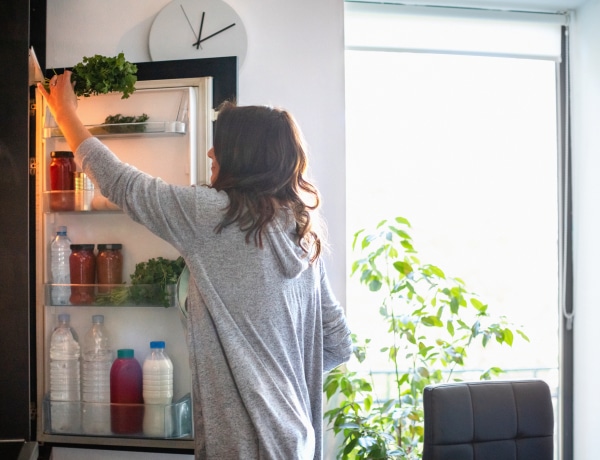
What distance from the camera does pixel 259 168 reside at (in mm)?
1568

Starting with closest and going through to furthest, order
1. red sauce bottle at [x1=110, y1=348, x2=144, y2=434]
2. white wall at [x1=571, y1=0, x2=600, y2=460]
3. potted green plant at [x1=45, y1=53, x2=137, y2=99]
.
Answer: potted green plant at [x1=45, y1=53, x2=137, y2=99] → red sauce bottle at [x1=110, y1=348, x2=144, y2=434] → white wall at [x1=571, y1=0, x2=600, y2=460]

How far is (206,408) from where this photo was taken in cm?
155

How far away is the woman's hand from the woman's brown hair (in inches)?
15.1

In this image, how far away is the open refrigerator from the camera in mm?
2053

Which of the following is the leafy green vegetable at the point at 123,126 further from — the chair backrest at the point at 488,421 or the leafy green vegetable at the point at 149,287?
the chair backrest at the point at 488,421

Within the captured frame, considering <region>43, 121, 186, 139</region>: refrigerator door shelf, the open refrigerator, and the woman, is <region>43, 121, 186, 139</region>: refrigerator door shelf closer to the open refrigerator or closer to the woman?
the open refrigerator

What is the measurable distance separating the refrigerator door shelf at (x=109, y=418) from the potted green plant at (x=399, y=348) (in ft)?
1.85

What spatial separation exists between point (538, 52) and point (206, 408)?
2.05 metres

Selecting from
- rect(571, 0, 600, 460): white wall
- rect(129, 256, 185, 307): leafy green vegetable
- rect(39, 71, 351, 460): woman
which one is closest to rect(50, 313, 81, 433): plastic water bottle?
rect(129, 256, 185, 307): leafy green vegetable

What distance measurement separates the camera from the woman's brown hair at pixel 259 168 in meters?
1.54

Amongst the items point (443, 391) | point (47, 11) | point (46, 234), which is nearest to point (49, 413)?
point (46, 234)

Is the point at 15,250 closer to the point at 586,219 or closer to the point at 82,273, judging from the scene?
the point at 82,273

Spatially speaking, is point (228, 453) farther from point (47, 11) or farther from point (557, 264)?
point (557, 264)

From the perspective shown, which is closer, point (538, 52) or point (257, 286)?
point (257, 286)
